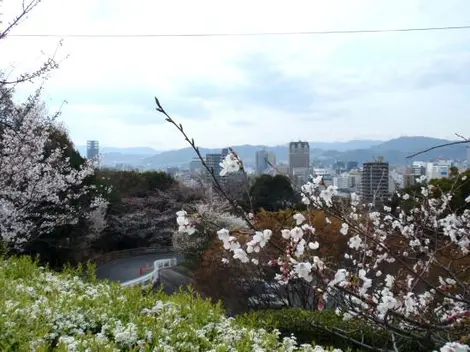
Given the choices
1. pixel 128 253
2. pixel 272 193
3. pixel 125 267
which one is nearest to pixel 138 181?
pixel 128 253

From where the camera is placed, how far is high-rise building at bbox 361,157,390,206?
637cm

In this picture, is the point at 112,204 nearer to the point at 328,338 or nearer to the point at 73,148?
the point at 73,148

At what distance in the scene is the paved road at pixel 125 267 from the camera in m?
18.5

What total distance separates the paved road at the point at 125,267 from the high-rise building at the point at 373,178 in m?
11.7

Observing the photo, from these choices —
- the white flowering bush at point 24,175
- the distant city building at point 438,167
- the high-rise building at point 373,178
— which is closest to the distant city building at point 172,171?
the white flowering bush at point 24,175

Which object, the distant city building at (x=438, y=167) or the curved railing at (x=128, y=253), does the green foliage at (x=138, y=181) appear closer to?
the curved railing at (x=128, y=253)

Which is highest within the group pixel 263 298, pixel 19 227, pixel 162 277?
pixel 19 227

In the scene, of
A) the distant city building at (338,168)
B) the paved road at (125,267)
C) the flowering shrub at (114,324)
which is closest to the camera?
the flowering shrub at (114,324)

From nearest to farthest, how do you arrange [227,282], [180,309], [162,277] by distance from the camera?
[180,309] < [227,282] < [162,277]

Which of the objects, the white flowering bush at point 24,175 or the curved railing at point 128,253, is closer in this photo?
the white flowering bush at point 24,175

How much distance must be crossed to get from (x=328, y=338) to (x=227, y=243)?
159 inches

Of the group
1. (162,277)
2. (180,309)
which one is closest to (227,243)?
(180,309)

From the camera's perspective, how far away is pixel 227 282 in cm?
1103

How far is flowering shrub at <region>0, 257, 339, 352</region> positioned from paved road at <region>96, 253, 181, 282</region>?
1367cm
